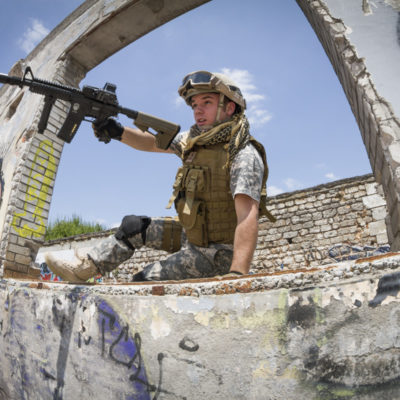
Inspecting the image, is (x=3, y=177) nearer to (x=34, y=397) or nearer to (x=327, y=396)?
(x=34, y=397)

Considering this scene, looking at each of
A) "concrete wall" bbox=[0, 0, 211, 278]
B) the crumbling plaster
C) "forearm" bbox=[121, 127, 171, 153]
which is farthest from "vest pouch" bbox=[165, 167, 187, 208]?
"concrete wall" bbox=[0, 0, 211, 278]

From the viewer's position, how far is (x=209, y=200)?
2012mm

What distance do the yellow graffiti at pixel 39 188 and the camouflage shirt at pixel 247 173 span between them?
2589 mm

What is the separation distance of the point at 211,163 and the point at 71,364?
1.23 meters

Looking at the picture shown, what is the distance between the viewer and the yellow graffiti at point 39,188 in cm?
350

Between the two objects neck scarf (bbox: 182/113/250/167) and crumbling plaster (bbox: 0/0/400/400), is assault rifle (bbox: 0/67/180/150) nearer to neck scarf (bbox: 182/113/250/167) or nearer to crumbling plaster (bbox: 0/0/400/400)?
neck scarf (bbox: 182/113/250/167)

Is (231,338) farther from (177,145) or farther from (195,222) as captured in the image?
(177,145)

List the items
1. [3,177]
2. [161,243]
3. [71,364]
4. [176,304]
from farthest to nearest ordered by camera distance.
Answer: [3,177] → [161,243] → [71,364] → [176,304]

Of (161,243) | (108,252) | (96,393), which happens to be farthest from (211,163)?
(96,393)

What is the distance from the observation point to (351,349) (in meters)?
0.91

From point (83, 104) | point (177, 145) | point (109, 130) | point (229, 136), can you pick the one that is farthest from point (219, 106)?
point (83, 104)

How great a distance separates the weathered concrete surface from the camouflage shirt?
0.72 metres

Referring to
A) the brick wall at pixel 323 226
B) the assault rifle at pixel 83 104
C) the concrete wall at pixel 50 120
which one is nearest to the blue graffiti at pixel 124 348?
the assault rifle at pixel 83 104

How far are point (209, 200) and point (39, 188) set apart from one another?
8.08 feet
